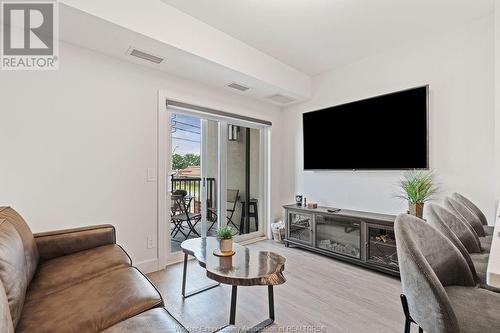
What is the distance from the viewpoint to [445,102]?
2707 mm

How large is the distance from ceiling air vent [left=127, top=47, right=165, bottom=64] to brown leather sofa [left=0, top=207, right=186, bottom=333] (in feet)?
5.58

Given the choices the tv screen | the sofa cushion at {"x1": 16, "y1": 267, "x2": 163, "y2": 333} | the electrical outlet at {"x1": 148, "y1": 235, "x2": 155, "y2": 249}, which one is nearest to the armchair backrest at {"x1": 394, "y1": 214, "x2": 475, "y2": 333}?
the sofa cushion at {"x1": 16, "y1": 267, "x2": 163, "y2": 333}

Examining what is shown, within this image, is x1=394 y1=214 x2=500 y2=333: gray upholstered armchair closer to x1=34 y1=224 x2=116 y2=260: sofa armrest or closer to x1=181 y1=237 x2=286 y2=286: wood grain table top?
x1=181 y1=237 x2=286 y2=286: wood grain table top

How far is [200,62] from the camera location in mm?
2670

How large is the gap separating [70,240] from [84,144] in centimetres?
97

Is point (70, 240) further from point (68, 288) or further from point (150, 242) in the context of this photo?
point (150, 242)

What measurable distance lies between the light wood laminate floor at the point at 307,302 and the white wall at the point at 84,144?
92 centimetres

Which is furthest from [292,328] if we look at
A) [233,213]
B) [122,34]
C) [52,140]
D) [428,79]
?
[428,79]

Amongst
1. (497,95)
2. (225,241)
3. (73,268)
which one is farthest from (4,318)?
(497,95)

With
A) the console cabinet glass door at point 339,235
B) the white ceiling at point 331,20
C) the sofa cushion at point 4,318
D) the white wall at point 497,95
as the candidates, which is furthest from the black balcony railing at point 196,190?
the white wall at point 497,95

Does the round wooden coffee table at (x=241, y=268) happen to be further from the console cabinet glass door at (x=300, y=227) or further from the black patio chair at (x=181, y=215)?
the console cabinet glass door at (x=300, y=227)

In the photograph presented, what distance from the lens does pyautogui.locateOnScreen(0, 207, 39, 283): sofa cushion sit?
4.86 ft

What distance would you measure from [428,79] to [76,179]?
12.8 feet

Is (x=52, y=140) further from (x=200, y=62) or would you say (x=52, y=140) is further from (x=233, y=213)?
(x=233, y=213)
